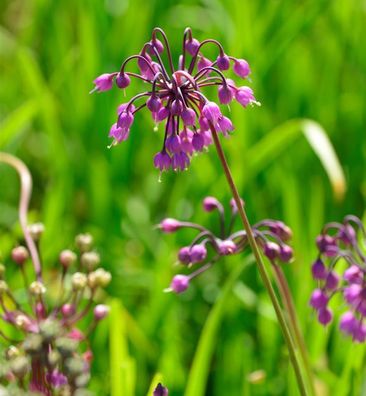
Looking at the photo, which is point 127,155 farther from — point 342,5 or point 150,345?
point 342,5

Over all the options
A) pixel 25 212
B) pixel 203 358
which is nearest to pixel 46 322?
pixel 203 358

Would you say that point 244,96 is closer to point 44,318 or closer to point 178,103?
point 178,103

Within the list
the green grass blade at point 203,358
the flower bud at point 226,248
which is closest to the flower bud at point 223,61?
the flower bud at point 226,248

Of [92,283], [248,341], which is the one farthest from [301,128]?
[92,283]

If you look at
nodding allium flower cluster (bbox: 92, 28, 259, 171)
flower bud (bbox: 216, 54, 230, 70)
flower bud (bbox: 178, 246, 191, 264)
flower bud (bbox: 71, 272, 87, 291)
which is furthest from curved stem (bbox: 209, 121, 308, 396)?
flower bud (bbox: 71, 272, 87, 291)

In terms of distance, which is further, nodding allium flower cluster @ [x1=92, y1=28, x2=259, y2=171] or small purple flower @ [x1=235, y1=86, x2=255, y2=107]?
small purple flower @ [x1=235, y1=86, x2=255, y2=107]

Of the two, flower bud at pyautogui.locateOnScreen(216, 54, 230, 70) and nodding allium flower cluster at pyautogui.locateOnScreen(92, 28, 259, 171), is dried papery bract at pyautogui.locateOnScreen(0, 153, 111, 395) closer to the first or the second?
nodding allium flower cluster at pyautogui.locateOnScreen(92, 28, 259, 171)

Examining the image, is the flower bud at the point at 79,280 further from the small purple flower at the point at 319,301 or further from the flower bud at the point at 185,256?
the small purple flower at the point at 319,301

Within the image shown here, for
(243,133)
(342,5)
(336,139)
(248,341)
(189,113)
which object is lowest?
(248,341)
